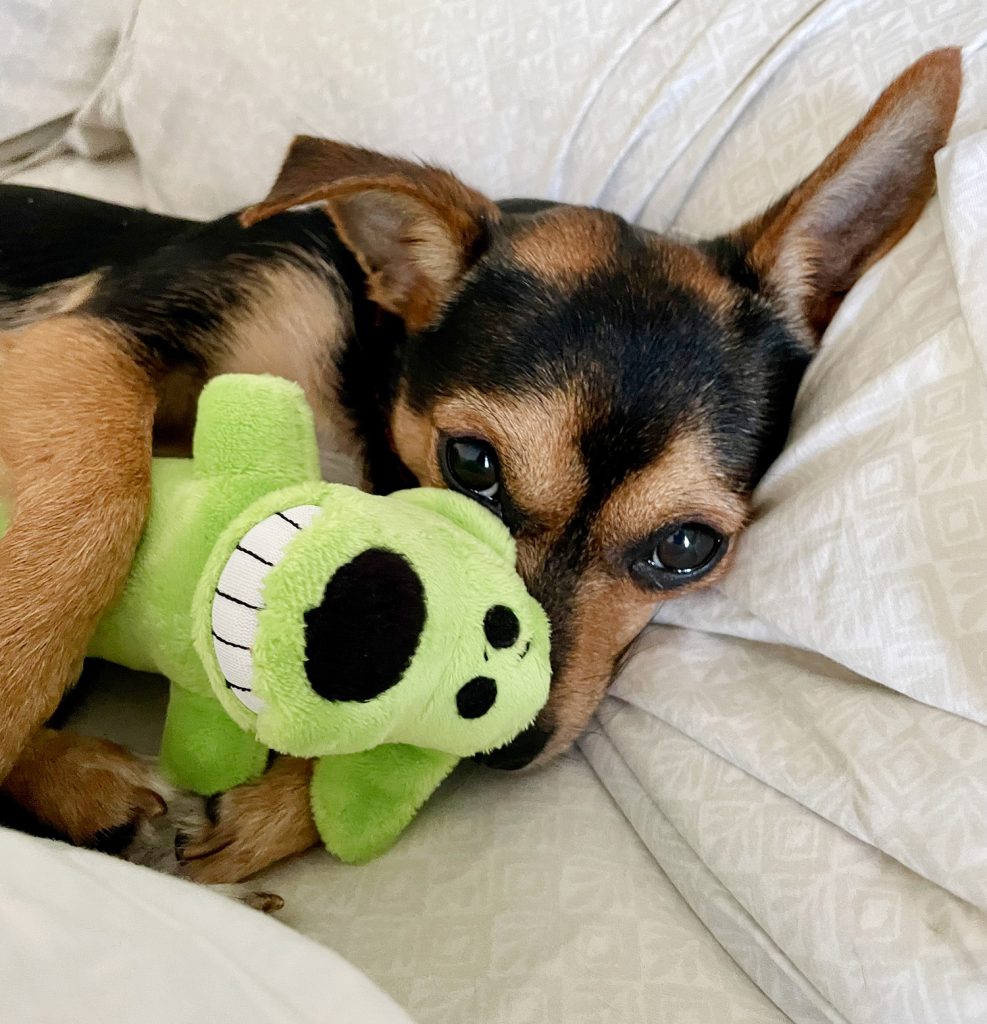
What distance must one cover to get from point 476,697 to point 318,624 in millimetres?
265

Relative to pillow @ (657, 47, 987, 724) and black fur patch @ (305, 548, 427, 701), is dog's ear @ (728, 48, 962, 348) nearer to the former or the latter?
pillow @ (657, 47, 987, 724)

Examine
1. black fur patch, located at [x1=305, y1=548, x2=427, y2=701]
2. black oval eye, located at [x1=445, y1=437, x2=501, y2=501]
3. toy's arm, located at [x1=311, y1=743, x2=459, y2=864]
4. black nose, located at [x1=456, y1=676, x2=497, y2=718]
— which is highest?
black fur patch, located at [x1=305, y1=548, x2=427, y2=701]

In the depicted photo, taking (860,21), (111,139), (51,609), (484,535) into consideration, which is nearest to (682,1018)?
(484,535)

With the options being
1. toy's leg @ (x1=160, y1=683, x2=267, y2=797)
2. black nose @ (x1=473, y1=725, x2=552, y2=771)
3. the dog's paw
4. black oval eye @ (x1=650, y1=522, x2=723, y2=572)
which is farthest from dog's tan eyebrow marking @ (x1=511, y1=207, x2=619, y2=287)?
the dog's paw

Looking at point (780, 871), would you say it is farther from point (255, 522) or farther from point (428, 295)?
point (428, 295)

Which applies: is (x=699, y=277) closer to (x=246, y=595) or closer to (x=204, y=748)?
(x=246, y=595)

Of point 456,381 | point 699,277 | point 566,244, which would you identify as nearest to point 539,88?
point 566,244

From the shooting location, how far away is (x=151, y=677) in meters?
1.61

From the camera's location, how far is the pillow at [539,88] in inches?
70.6

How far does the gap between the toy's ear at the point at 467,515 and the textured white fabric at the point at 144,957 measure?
583 millimetres

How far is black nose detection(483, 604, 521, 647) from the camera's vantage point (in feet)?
3.70

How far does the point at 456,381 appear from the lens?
1534mm

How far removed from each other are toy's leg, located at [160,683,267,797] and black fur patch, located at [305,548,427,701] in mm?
413

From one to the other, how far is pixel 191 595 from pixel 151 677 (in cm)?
47
